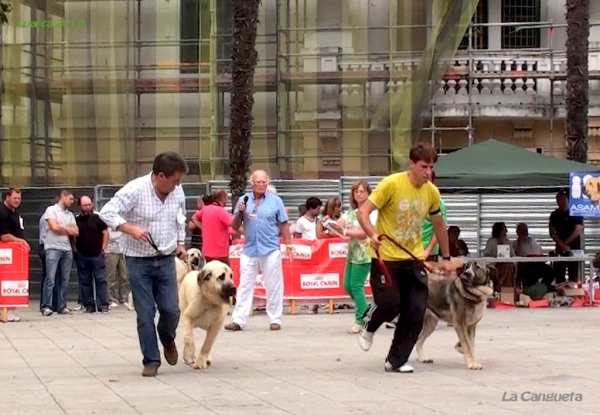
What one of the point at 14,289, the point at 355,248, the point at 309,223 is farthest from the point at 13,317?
the point at 355,248

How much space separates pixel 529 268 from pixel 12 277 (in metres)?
7.54

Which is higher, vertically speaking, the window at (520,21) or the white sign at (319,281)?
the window at (520,21)

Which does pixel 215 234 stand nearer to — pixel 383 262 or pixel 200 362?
pixel 200 362

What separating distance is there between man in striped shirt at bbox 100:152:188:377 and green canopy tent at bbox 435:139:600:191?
8.16 metres

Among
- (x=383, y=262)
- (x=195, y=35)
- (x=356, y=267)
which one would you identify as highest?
(x=195, y=35)

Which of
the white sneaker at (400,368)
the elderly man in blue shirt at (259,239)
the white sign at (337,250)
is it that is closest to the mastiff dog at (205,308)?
the white sneaker at (400,368)

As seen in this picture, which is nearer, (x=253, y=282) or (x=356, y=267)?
(x=356, y=267)

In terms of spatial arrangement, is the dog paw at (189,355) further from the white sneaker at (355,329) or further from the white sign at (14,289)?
the white sign at (14,289)

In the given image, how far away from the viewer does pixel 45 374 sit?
1116cm

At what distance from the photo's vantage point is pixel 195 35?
2509 centimetres

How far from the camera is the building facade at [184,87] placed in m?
24.2

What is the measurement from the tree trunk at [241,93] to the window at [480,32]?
7165 millimetres

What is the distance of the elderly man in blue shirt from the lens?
15.1m

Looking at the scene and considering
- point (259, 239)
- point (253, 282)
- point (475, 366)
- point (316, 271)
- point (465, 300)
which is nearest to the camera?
point (475, 366)
